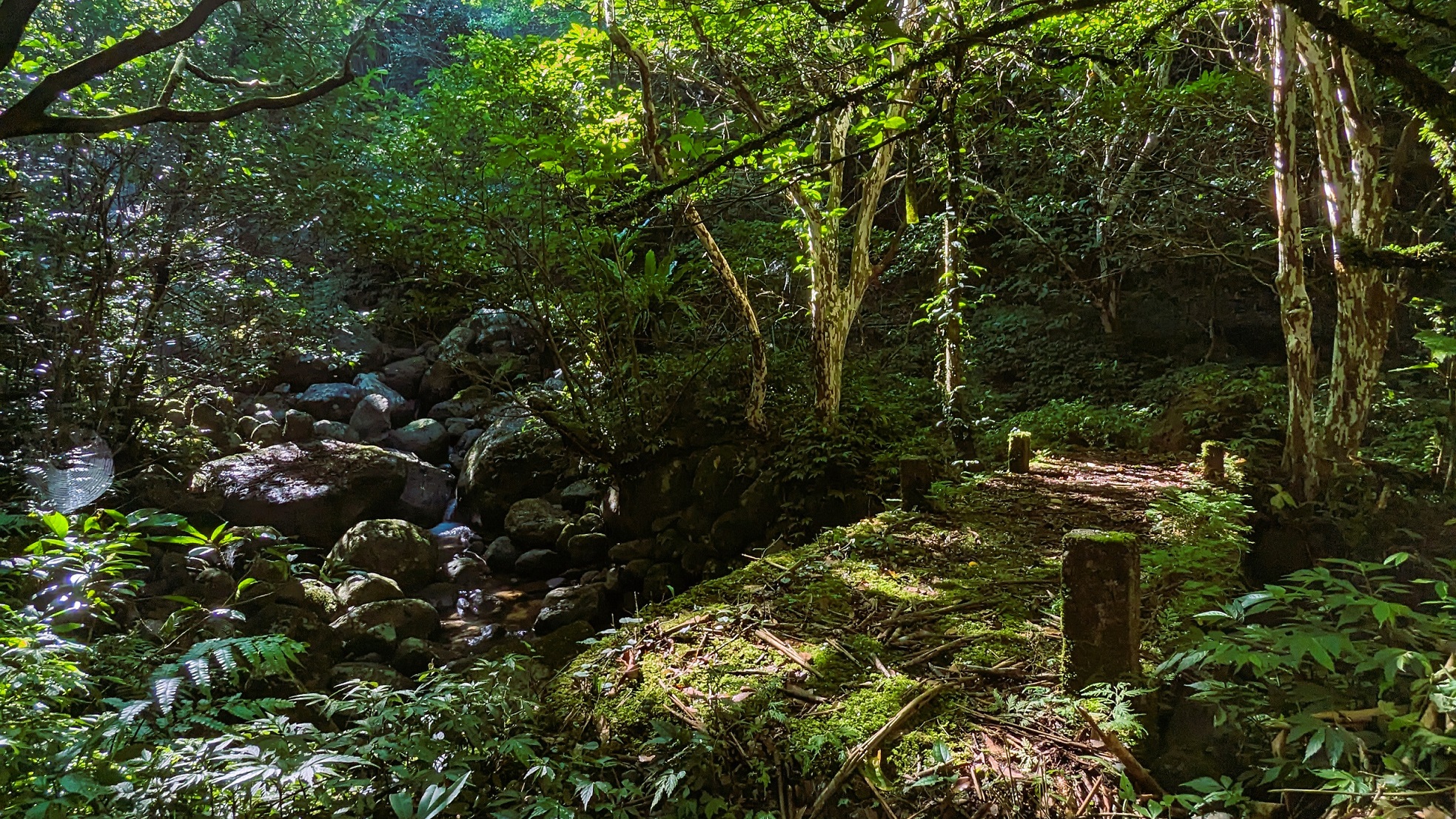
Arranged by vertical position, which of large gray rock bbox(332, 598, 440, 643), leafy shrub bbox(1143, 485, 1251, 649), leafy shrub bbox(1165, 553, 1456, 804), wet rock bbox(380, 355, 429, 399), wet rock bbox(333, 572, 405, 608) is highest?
wet rock bbox(380, 355, 429, 399)

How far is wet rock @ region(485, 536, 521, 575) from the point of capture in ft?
31.6

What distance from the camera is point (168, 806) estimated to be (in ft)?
6.29

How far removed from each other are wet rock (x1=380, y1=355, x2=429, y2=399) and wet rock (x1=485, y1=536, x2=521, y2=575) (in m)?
7.01

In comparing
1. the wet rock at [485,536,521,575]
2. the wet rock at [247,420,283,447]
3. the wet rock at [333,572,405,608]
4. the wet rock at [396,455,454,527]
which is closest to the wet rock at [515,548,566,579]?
the wet rock at [485,536,521,575]

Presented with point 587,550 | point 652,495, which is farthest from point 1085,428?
point 587,550

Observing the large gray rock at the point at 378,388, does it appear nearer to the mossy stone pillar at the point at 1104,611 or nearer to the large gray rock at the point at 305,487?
the large gray rock at the point at 305,487

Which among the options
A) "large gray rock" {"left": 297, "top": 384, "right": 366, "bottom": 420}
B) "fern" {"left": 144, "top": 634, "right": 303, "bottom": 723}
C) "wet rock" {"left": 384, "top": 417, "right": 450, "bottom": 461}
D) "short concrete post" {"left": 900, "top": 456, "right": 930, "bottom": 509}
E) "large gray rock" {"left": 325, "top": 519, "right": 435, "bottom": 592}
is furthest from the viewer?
"large gray rock" {"left": 297, "top": 384, "right": 366, "bottom": 420}

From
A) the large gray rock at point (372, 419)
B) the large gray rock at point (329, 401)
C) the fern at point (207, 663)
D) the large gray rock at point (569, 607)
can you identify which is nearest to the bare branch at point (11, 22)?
the fern at point (207, 663)

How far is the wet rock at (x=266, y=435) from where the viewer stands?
1153 cm

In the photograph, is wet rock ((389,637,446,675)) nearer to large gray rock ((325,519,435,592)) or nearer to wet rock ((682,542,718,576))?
large gray rock ((325,519,435,592))

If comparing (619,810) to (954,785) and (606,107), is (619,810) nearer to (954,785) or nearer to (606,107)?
(954,785)

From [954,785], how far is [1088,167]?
36.5 feet

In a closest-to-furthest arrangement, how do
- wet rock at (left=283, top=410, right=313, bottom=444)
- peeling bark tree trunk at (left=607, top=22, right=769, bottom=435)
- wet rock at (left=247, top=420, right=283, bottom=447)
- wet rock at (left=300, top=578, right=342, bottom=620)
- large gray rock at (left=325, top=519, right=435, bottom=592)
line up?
peeling bark tree trunk at (left=607, top=22, right=769, bottom=435)
wet rock at (left=300, top=578, right=342, bottom=620)
large gray rock at (left=325, top=519, right=435, bottom=592)
wet rock at (left=247, top=420, right=283, bottom=447)
wet rock at (left=283, top=410, right=313, bottom=444)

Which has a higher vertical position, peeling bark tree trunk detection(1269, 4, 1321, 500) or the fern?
peeling bark tree trunk detection(1269, 4, 1321, 500)
